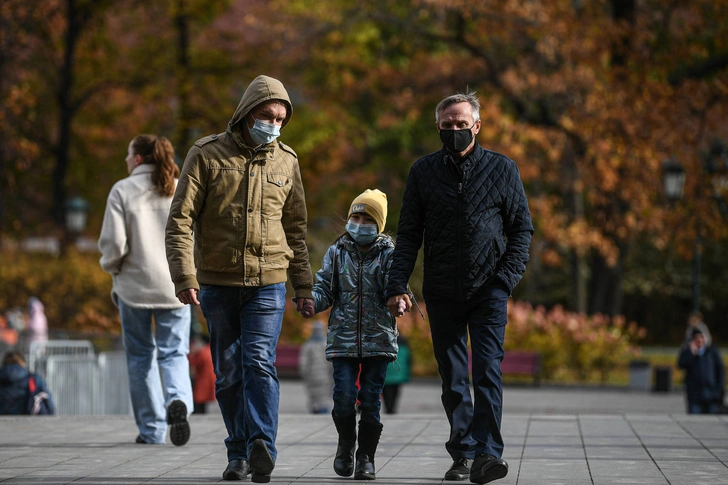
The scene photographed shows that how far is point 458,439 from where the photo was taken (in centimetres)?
627

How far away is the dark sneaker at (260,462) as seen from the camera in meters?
5.95

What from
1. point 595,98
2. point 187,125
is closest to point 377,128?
point 187,125

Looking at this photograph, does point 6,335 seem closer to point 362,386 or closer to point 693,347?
point 693,347

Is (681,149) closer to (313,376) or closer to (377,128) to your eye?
(313,376)

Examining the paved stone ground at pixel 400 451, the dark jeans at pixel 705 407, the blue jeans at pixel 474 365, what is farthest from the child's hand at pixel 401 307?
the dark jeans at pixel 705 407

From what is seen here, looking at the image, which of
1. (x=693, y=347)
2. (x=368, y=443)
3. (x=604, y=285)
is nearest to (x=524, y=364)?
(x=604, y=285)

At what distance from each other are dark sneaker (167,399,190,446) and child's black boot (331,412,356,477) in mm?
1592

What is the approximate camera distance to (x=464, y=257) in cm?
621

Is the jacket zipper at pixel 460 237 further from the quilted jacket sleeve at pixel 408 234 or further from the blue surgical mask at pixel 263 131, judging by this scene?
the blue surgical mask at pixel 263 131

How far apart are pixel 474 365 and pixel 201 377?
25.7 ft

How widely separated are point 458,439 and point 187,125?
25659 millimetres

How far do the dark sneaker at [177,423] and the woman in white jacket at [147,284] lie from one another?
20 cm

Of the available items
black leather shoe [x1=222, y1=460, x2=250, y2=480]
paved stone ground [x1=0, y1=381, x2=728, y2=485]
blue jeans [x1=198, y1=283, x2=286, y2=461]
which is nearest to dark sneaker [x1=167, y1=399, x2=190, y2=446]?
paved stone ground [x1=0, y1=381, x2=728, y2=485]

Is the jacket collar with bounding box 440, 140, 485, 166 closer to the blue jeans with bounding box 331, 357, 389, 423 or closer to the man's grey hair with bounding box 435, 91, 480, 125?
the man's grey hair with bounding box 435, 91, 480, 125
